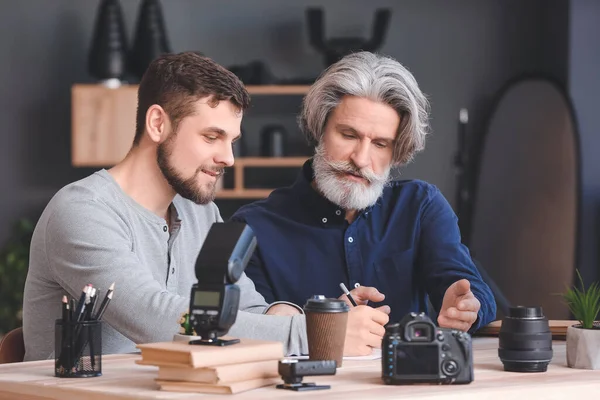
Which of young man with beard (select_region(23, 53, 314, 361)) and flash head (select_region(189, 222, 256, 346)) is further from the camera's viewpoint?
young man with beard (select_region(23, 53, 314, 361))

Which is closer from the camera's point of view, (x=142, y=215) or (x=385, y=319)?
(x=385, y=319)

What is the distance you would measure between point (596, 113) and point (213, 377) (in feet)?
14.1

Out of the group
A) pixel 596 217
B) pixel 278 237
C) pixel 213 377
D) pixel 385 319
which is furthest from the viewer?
pixel 596 217

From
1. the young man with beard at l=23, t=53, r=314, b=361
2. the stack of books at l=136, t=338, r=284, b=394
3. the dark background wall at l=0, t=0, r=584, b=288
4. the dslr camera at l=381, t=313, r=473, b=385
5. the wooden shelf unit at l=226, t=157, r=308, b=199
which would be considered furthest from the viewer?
the dark background wall at l=0, t=0, r=584, b=288

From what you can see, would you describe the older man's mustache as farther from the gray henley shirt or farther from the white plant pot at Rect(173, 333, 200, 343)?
the white plant pot at Rect(173, 333, 200, 343)

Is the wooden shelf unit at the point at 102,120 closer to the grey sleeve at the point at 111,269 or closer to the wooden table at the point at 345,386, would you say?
the grey sleeve at the point at 111,269

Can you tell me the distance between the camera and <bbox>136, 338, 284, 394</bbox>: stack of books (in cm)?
155

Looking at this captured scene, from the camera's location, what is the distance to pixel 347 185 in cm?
268

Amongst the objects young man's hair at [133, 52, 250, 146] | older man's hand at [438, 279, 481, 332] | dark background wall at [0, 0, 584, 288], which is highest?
dark background wall at [0, 0, 584, 288]

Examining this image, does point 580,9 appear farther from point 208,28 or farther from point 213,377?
point 213,377

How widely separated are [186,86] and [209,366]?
36.4 inches

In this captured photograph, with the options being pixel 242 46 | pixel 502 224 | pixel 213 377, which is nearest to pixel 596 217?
pixel 502 224

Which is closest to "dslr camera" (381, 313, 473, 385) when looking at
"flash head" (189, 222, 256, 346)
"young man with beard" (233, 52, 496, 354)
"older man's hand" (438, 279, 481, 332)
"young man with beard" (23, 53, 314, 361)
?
"flash head" (189, 222, 256, 346)

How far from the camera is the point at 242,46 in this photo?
5688 mm
